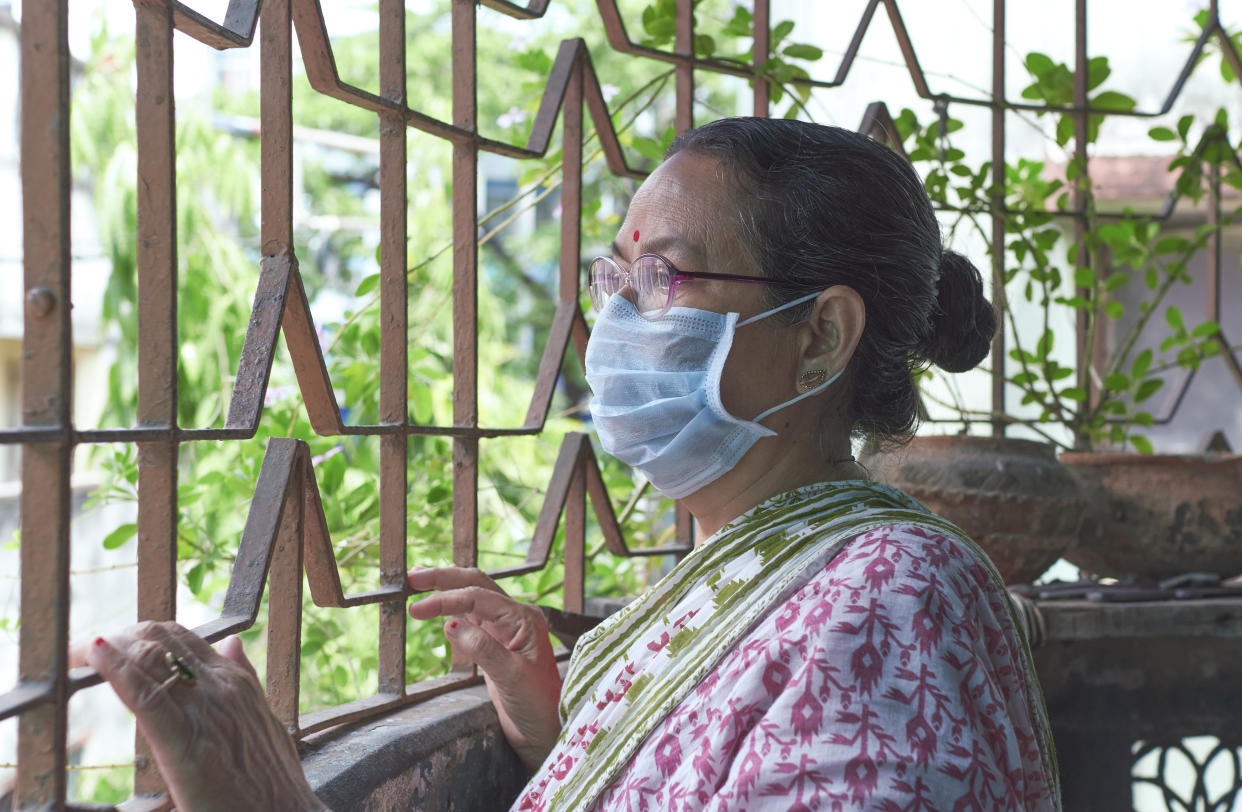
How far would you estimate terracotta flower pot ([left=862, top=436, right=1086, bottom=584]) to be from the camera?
88.2 inches

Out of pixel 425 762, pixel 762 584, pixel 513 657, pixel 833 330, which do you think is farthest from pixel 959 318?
pixel 425 762

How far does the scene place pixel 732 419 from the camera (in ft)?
4.36

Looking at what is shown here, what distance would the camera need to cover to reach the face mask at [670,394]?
4.38 ft

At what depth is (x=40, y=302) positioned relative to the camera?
0.92 metres

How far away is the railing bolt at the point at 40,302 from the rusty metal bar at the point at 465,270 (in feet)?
2.57

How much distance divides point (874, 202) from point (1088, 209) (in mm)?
1653

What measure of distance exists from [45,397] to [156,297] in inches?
6.7

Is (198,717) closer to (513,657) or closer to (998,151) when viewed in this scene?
(513,657)

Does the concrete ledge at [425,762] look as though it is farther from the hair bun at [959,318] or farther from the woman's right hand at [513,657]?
the hair bun at [959,318]

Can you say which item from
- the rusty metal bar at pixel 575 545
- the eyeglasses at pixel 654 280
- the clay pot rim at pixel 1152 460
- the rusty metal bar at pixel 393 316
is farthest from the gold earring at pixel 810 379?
the clay pot rim at pixel 1152 460

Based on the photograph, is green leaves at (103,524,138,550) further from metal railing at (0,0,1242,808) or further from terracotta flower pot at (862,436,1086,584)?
terracotta flower pot at (862,436,1086,584)

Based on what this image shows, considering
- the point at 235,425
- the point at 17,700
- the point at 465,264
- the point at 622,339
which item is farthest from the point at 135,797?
the point at 465,264

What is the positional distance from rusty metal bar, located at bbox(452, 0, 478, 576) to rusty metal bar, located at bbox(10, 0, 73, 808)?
760mm

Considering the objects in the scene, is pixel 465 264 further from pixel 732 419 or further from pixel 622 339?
pixel 732 419
